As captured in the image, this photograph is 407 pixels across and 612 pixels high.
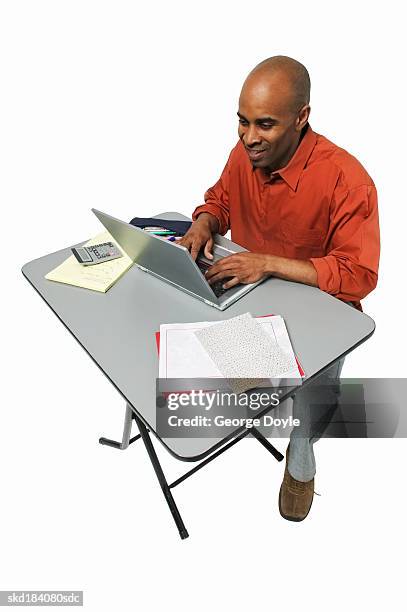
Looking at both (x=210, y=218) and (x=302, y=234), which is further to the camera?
(x=210, y=218)

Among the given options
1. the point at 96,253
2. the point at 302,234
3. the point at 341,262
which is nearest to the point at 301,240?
the point at 302,234

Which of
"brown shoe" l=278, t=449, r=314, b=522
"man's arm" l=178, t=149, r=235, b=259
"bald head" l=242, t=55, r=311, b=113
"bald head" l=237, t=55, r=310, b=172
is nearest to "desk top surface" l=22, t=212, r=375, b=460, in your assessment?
"man's arm" l=178, t=149, r=235, b=259

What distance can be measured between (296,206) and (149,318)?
0.69 metres

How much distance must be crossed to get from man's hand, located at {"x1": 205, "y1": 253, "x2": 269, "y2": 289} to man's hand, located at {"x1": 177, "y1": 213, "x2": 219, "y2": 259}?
0.19 m

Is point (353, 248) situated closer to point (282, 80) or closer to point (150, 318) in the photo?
point (282, 80)

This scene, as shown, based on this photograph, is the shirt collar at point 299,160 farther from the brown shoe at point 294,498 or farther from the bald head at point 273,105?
the brown shoe at point 294,498

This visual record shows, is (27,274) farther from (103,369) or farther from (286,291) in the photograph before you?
(286,291)

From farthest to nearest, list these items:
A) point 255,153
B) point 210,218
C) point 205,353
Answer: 1. point 210,218
2. point 255,153
3. point 205,353

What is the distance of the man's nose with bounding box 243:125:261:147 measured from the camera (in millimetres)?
1741

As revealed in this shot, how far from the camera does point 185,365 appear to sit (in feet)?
5.08

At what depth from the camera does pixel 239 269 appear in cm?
186

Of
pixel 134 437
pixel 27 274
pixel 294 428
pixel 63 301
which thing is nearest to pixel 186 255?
pixel 63 301

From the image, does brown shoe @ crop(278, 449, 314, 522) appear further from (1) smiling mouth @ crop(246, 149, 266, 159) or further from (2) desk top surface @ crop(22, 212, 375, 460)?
(1) smiling mouth @ crop(246, 149, 266, 159)

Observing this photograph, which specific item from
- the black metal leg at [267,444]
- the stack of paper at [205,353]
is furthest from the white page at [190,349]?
the black metal leg at [267,444]
